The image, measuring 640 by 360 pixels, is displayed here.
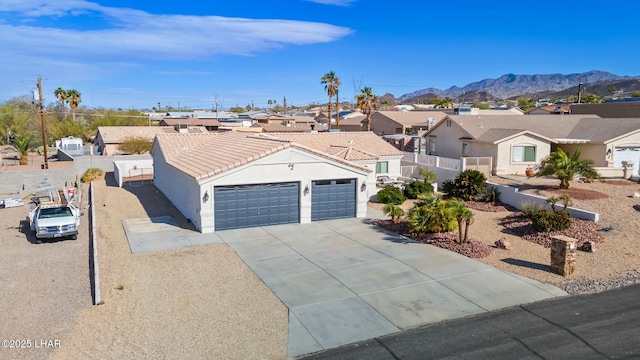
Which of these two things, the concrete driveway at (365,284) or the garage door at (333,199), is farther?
the garage door at (333,199)

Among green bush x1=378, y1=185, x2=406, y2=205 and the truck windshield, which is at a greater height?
the truck windshield

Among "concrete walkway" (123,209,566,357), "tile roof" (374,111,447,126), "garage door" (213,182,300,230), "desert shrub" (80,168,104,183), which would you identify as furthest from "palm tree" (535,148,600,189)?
"tile roof" (374,111,447,126)

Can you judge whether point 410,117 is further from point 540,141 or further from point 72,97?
point 72,97

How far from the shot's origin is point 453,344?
11.6 meters

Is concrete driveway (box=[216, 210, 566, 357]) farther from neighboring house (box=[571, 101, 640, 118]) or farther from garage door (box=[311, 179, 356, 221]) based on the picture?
neighboring house (box=[571, 101, 640, 118])

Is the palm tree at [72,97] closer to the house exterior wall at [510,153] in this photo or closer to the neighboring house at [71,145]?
the neighboring house at [71,145]

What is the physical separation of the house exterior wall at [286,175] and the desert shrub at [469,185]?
7374 mm

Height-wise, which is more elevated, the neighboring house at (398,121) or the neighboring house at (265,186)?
the neighboring house at (398,121)

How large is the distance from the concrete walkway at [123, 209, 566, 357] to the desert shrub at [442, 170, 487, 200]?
878 cm

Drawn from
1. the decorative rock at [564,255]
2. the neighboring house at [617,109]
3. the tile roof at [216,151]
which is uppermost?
the neighboring house at [617,109]

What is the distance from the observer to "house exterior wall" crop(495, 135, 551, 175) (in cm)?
3656

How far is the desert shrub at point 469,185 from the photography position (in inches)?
1144

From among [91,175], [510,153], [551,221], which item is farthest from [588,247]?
[91,175]

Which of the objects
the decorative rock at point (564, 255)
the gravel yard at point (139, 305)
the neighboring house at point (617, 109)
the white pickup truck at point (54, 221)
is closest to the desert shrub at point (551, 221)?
the decorative rock at point (564, 255)
